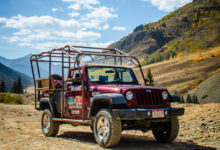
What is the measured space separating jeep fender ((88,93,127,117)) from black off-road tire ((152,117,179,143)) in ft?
6.13

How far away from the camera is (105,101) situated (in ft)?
21.5

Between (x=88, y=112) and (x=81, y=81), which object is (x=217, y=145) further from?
(x=81, y=81)

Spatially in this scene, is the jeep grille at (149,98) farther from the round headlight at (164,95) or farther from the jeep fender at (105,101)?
the jeep fender at (105,101)

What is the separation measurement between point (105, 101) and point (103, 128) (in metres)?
0.71

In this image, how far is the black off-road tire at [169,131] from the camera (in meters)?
7.02

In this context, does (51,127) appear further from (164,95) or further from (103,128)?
(164,95)

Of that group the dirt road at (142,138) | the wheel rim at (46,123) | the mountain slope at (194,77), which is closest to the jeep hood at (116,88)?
the dirt road at (142,138)

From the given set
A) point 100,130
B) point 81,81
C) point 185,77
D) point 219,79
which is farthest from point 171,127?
point 185,77

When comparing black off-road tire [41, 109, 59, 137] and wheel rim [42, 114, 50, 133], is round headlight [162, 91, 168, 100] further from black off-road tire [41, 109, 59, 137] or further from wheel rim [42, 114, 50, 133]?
wheel rim [42, 114, 50, 133]

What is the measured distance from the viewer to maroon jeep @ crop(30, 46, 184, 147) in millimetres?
6023

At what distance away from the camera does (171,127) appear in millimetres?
7023

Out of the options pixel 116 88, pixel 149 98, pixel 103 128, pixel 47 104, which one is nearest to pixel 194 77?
pixel 47 104

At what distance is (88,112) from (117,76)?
175 centimetres

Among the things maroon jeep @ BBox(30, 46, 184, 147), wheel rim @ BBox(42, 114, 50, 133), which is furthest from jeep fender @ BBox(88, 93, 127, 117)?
wheel rim @ BBox(42, 114, 50, 133)
